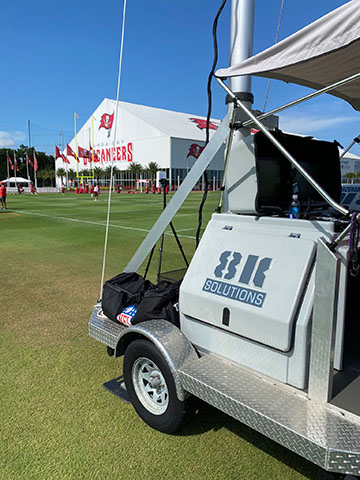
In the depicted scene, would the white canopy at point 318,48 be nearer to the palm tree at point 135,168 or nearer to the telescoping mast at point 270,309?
the telescoping mast at point 270,309

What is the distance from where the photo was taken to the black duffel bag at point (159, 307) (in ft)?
9.98

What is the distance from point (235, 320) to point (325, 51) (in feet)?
5.58

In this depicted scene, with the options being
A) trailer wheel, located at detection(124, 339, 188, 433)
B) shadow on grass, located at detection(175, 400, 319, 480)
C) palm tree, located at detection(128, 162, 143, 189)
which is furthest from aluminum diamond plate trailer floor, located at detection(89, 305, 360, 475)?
palm tree, located at detection(128, 162, 143, 189)

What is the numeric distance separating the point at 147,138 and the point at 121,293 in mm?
62806

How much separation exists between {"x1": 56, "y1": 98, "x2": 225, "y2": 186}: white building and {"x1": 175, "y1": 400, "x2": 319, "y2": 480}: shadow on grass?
5516 cm

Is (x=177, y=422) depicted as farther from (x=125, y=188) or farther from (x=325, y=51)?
(x=125, y=188)

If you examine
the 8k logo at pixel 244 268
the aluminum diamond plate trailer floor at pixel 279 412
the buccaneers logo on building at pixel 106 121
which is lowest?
the aluminum diamond plate trailer floor at pixel 279 412

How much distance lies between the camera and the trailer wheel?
2605 millimetres

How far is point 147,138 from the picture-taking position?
63438mm

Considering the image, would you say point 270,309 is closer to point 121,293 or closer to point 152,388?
point 152,388

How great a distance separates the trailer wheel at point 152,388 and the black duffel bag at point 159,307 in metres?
0.27

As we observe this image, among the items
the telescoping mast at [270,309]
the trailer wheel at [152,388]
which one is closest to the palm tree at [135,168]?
the telescoping mast at [270,309]

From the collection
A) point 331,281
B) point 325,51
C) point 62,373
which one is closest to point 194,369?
point 331,281

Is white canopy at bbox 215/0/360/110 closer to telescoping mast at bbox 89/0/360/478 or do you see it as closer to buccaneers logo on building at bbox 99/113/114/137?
telescoping mast at bbox 89/0/360/478
